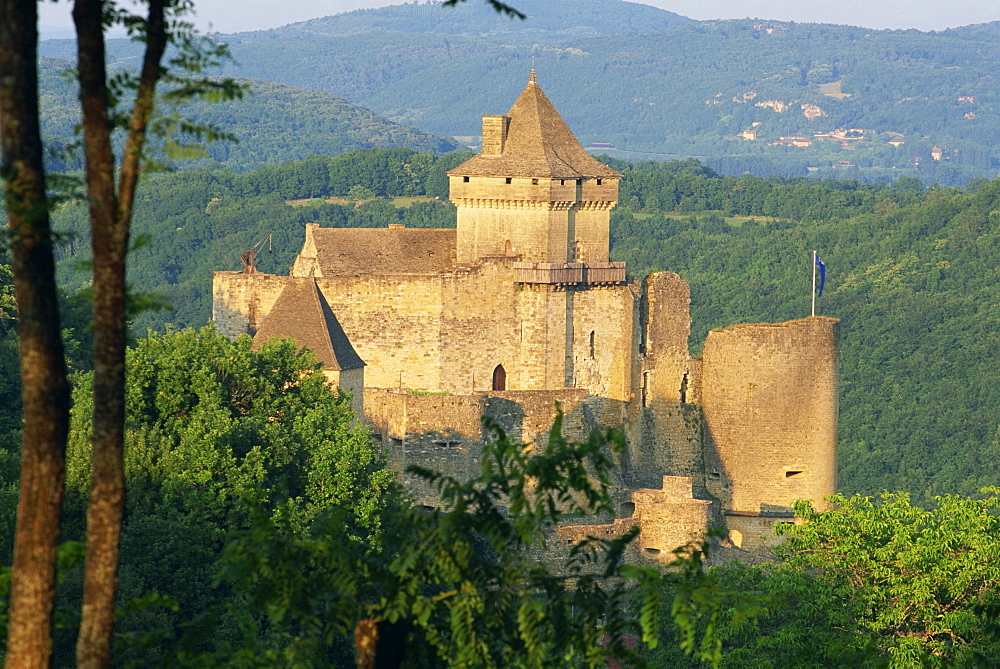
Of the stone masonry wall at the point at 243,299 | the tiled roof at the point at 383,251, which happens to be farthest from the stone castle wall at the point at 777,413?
the stone masonry wall at the point at 243,299

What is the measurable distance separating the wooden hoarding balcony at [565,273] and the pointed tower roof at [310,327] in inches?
207

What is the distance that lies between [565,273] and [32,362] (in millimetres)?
35485

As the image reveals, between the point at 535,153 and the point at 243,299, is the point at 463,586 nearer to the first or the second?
the point at 535,153

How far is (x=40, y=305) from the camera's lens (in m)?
11.9

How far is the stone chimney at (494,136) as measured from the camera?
49.5 metres

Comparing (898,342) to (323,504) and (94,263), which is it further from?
(94,263)

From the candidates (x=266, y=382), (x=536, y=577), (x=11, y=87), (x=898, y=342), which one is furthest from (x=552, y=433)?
(x=898, y=342)

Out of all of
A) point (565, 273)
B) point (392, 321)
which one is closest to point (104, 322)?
point (392, 321)

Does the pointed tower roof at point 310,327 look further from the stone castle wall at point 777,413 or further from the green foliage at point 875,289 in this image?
the green foliage at point 875,289

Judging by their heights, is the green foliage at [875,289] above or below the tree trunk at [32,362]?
below

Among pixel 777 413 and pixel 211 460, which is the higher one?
pixel 211 460

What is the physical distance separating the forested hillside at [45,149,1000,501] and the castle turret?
38.4m

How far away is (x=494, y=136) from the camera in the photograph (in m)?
49.7

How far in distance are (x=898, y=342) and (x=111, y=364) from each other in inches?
3736
